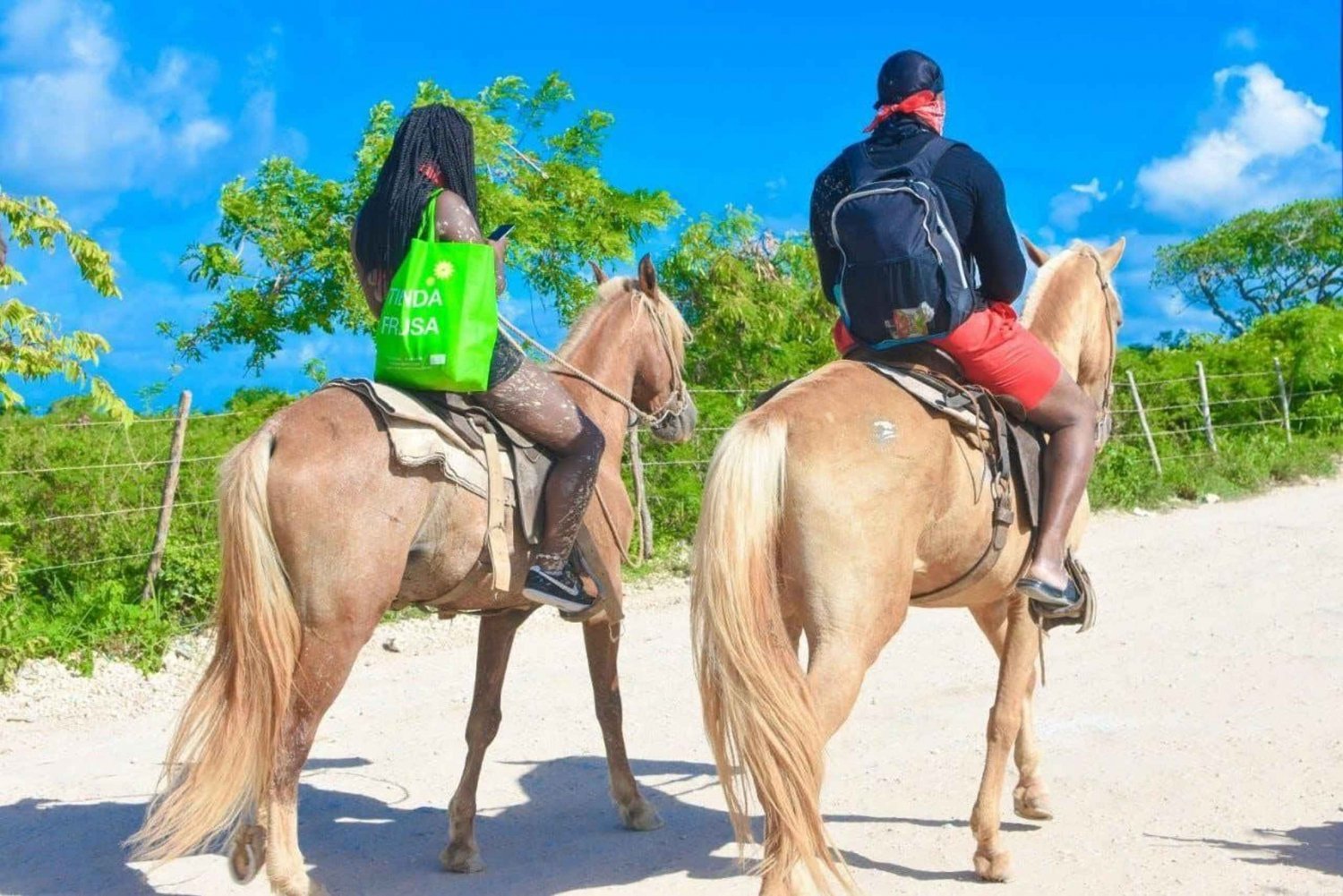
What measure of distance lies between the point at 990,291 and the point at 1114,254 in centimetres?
124

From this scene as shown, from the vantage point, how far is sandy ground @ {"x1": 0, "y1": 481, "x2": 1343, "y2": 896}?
487cm

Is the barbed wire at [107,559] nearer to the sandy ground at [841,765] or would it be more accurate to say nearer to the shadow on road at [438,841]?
the sandy ground at [841,765]

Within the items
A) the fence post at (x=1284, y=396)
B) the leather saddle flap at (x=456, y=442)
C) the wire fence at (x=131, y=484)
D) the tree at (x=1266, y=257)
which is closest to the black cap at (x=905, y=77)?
the leather saddle flap at (x=456, y=442)

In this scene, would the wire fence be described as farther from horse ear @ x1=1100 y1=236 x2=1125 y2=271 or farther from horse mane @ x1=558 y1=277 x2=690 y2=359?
horse ear @ x1=1100 y1=236 x2=1125 y2=271

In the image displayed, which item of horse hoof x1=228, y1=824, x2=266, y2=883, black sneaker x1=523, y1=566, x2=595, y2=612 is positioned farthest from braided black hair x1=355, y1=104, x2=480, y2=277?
horse hoof x1=228, y1=824, x2=266, y2=883

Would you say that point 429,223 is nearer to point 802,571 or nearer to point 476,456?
point 476,456

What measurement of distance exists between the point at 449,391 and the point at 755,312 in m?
8.34

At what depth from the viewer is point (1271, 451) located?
1591 centimetres

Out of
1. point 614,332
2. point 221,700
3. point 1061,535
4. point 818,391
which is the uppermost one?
point 614,332

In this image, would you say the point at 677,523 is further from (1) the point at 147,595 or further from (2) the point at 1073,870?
(2) the point at 1073,870

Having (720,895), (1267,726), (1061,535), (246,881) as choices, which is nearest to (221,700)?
(246,881)

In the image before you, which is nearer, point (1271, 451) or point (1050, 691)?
point (1050, 691)

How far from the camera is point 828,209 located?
4.43 meters

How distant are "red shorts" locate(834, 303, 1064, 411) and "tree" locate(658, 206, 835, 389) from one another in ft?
27.0
